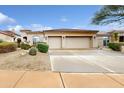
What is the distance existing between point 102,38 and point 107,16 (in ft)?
44.6

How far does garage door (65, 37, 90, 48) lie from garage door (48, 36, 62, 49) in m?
0.92

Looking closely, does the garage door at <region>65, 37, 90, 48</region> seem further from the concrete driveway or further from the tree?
the concrete driveway

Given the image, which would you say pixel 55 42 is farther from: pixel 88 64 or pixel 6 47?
pixel 88 64

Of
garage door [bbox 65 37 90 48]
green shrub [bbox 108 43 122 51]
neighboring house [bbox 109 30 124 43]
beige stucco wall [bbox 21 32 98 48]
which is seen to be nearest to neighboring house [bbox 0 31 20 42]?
beige stucco wall [bbox 21 32 98 48]

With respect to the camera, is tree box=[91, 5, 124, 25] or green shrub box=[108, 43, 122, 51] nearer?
tree box=[91, 5, 124, 25]

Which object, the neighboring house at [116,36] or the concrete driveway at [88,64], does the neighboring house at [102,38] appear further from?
the concrete driveway at [88,64]

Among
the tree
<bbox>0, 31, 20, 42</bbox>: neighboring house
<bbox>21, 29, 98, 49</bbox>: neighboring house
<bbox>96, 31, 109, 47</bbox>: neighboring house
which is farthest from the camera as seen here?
<bbox>96, 31, 109, 47</bbox>: neighboring house

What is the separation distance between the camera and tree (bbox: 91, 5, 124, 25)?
56.1ft

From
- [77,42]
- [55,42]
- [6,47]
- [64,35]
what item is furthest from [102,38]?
[6,47]

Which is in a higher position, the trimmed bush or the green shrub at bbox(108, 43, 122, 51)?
the trimmed bush

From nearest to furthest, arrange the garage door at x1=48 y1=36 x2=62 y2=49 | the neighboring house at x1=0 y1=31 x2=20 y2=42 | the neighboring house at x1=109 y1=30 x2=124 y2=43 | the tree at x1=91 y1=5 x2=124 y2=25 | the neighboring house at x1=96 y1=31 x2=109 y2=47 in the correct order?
the tree at x1=91 y1=5 x2=124 y2=25
the neighboring house at x1=0 y1=31 x2=20 y2=42
the garage door at x1=48 y1=36 x2=62 y2=49
the neighboring house at x1=109 y1=30 x2=124 y2=43
the neighboring house at x1=96 y1=31 x2=109 y2=47

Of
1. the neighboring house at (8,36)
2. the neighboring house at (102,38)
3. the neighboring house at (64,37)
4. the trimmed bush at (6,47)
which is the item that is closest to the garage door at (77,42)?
the neighboring house at (64,37)

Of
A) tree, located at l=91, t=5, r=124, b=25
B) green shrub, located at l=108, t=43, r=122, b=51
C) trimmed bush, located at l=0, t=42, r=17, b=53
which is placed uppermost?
tree, located at l=91, t=5, r=124, b=25

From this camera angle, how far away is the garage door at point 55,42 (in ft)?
Answer: 93.9
